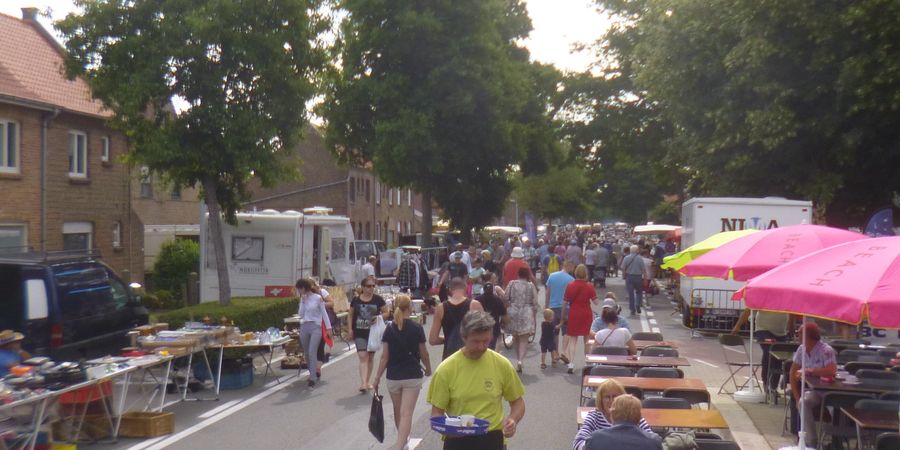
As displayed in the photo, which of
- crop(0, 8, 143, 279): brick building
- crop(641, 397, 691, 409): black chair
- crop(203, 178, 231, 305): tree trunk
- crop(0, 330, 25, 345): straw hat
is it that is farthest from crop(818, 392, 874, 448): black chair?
crop(0, 8, 143, 279): brick building

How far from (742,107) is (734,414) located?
14609 millimetres

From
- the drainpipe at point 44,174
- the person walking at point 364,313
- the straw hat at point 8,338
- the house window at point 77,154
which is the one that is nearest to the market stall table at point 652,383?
the person walking at point 364,313

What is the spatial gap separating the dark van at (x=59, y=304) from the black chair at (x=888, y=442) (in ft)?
29.8

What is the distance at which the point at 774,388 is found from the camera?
1309 cm

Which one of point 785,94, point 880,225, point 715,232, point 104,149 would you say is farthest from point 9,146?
point 880,225

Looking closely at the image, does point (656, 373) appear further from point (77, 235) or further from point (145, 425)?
point (77, 235)

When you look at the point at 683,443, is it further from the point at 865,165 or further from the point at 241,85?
the point at 865,165

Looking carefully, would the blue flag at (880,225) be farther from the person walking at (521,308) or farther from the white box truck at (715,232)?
the person walking at (521,308)

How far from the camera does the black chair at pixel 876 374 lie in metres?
10.4

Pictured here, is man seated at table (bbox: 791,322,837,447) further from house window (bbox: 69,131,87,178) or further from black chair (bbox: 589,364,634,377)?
house window (bbox: 69,131,87,178)

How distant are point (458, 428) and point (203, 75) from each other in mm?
15188

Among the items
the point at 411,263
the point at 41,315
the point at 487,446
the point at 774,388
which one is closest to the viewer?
the point at 487,446

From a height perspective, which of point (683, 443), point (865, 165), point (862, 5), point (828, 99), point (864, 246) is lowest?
point (683, 443)

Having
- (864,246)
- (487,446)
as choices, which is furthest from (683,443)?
A: (864,246)
